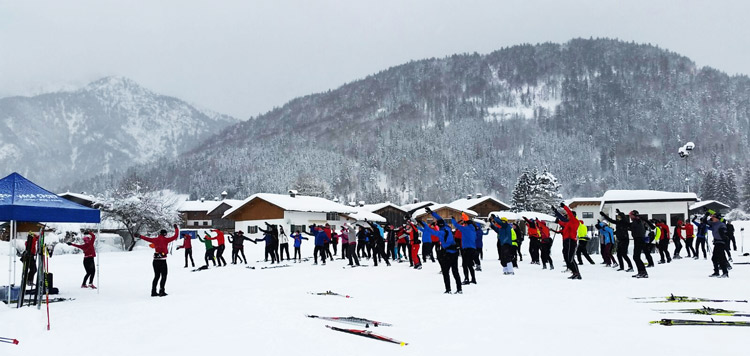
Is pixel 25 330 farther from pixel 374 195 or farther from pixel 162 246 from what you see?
pixel 374 195

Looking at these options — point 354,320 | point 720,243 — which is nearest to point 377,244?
point 720,243

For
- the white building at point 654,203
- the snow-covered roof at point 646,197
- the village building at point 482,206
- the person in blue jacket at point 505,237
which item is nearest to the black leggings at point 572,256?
the person in blue jacket at point 505,237

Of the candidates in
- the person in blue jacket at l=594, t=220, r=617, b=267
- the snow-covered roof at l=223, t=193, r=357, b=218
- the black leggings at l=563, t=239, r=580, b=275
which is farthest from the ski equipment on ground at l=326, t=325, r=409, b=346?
the snow-covered roof at l=223, t=193, r=357, b=218

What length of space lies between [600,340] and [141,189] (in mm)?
45306

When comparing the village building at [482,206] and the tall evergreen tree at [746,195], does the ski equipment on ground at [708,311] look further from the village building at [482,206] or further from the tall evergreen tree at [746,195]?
the tall evergreen tree at [746,195]

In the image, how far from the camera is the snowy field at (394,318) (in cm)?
688

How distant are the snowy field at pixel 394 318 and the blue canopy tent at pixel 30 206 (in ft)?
6.02

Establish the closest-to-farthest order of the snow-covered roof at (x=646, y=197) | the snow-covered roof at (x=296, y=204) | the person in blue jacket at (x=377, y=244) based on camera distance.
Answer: the person in blue jacket at (x=377, y=244) < the snow-covered roof at (x=646, y=197) < the snow-covered roof at (x=296, y=204)

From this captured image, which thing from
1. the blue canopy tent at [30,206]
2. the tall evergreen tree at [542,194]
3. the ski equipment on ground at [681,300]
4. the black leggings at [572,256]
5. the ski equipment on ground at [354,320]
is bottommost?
the ski equipment on ground at [681,300]

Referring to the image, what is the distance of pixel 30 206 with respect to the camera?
12.2 m

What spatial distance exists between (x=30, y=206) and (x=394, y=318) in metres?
8.33

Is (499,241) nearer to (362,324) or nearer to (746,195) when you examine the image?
(362,324)

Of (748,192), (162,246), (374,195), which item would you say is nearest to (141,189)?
(162,246)

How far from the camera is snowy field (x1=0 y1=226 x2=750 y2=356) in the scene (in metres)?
6.88
